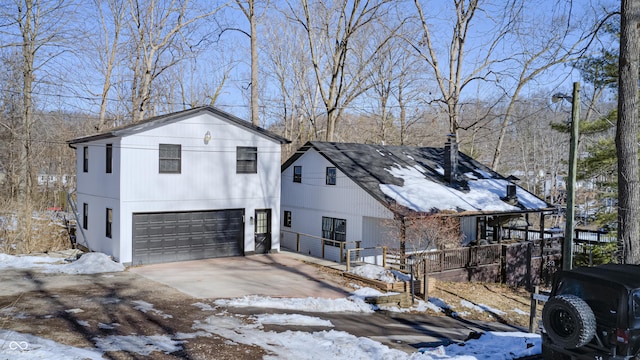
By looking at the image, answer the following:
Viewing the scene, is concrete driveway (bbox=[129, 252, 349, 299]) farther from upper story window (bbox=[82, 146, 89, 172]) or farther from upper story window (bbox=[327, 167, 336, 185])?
upper story window (bbox=[82, 146, 89, 172])

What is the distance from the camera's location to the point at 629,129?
12.3m

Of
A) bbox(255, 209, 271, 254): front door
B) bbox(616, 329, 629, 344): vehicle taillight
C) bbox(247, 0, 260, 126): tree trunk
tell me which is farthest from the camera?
bbox(247, 0, 260, 126): tree trunk

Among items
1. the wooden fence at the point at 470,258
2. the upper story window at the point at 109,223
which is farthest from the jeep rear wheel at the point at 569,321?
the upper story window at the point at 109,223

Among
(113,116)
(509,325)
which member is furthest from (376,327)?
(113,116)

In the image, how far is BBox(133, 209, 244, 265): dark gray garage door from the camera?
1777cm

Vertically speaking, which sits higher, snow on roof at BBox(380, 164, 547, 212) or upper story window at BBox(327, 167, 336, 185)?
upper story window at BBox(327, 167, 336, 185)

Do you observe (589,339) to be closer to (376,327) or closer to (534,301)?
(534,301)

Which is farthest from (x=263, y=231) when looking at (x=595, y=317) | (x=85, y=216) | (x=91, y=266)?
(x=595, y=317)

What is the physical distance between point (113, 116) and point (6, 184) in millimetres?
12076

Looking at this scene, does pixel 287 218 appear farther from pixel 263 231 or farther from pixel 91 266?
pixel 91 266

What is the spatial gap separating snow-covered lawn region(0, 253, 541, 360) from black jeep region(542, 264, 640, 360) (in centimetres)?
133

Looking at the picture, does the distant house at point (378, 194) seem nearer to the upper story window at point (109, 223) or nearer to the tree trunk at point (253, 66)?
the tree trunk at point (253, 66)

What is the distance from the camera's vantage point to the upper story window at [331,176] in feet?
A: 69.3

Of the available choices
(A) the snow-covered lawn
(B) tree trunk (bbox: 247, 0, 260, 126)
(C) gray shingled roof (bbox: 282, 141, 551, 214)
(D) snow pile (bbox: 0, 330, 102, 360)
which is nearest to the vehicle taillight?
(A) the snow-covered lawn
